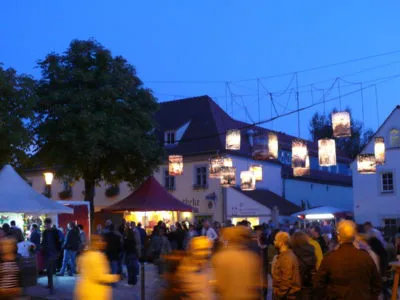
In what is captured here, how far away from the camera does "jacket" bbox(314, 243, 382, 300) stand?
6.69 meters

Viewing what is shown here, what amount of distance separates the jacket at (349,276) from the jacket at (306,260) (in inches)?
115

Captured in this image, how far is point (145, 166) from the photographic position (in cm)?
3250

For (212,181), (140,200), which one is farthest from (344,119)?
(212,181)

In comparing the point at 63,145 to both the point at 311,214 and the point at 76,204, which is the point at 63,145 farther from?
the point at 311,214

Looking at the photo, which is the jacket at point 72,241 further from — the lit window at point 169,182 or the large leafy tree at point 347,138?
the large leafy tree at point 347,138

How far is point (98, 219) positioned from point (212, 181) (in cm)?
747

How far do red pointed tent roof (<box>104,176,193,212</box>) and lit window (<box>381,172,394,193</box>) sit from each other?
1491cm

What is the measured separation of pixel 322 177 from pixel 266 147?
82.1 feet

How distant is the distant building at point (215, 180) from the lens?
126 ft

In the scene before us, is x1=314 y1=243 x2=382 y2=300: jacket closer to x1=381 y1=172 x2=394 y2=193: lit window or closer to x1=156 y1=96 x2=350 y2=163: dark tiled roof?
x1=381 y1=172 x2=394 y2=193: lit window

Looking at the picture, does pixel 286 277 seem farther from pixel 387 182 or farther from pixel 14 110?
pixel 387 182

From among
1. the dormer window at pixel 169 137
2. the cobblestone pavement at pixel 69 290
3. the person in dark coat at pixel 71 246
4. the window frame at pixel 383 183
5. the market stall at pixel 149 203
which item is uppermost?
the dormer window at pixel 169 137

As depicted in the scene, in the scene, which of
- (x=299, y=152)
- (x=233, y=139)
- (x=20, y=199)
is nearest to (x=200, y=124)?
(x=233, y=139)

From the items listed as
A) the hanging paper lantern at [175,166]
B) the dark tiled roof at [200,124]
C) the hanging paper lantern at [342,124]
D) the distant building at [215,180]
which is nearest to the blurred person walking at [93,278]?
the hanging paper lantern at [342,124]
